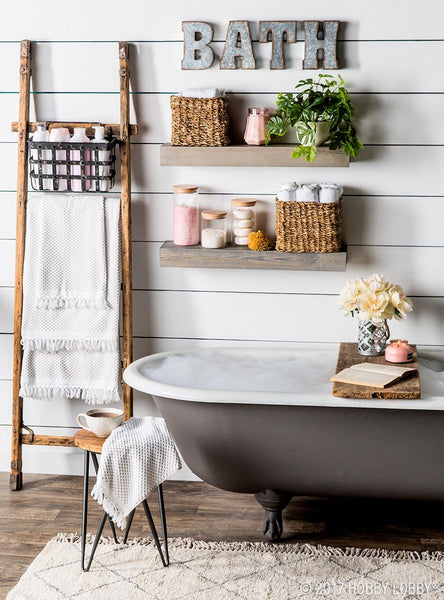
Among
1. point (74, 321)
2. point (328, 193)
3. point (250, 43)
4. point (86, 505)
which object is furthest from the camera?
point (74, 321)

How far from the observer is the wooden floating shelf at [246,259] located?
3227 millimetres

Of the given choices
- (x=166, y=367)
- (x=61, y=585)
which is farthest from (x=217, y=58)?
(x=61, y=585)

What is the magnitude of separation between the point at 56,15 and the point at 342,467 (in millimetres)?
2035

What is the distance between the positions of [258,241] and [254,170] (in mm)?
311

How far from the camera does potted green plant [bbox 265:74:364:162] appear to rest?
3.15 metres

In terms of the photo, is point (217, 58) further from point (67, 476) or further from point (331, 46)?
point (67, 476)

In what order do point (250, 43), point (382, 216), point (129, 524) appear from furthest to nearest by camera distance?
point (382, 216), point (250, 43), point (129, 524)

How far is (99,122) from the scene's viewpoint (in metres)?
3.45

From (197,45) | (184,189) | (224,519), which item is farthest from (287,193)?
(224,519)

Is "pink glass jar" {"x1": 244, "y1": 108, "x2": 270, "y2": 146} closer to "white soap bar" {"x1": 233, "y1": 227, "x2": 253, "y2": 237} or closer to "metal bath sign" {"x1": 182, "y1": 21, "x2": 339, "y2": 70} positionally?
"metal bath sign" {"x1": 182, "y1": 21, "x2": 339, "y2": 70}

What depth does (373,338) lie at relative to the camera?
A: 3182mm

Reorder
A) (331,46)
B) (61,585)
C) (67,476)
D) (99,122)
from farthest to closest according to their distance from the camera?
(67,476), (99,122), (331,46), (61,585)

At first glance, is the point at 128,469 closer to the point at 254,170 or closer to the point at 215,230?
the point at 215,230

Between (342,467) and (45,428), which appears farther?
(45,428)
